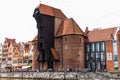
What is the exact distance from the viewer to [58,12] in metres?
65.4

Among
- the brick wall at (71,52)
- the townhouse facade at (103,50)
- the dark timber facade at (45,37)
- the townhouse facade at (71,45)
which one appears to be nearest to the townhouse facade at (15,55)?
the dark timber facade at (45,37)

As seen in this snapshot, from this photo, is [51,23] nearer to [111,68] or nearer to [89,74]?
[111,68]

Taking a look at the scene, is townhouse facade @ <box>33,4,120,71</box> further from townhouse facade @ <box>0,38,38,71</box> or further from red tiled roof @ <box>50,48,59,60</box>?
townhouse facade @ <box>0,38,38,71</box>

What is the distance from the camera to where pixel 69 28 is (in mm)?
58344

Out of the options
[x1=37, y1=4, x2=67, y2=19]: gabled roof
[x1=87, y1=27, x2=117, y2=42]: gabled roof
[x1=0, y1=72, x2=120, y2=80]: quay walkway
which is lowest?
[x1=0, y1=72, x2=120, y2=80]: quay walkway

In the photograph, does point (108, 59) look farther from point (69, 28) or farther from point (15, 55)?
A: point (15, 55)

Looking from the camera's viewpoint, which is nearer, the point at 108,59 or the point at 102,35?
the point at 108,59

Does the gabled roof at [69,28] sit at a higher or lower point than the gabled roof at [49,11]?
lower

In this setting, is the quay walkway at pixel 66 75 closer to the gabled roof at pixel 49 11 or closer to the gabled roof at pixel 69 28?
the gabled roof at pixel 69 28

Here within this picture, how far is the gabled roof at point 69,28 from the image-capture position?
2267 inches

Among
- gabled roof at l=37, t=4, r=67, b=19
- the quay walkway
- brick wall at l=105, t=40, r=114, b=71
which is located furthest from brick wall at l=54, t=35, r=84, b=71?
gabled roof at l=37, t=4, r=67, b=19

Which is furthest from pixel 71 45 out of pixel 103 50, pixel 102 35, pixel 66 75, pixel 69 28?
pixel 66 75

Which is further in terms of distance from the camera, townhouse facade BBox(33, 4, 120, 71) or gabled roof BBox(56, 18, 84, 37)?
gabled roof BBox(56, 18, 84, 37)

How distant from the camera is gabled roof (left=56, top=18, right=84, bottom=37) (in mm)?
57594
